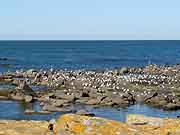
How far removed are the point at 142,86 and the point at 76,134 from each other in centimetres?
4491

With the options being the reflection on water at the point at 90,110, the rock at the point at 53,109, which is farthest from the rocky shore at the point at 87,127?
the rock at the point at 53,109

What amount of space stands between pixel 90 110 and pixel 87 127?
96.8ft

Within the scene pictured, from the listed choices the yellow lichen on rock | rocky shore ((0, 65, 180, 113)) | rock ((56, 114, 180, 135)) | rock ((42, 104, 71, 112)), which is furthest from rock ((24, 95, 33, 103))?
rock ((56, 114, 180, 135))

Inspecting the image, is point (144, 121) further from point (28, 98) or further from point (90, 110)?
point (28, 98)

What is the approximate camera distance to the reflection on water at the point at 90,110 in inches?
1443

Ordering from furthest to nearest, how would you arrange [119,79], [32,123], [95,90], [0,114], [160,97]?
[119,79] → [95,90] → [160,97] → [0,114] → [32,123]

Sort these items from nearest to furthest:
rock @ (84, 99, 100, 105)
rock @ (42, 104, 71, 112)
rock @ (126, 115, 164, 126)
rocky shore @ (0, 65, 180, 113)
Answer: rock @ (126, 115, 164, 126) < rock @ (42, 104, 71, 112) < rock @ (84, 99, 100, 105) < rocky shore @ (0, 65, 180, 113)

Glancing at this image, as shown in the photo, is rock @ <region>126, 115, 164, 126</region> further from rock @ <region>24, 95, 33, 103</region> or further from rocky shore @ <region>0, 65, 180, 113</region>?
rock @ <region>24, 95, 33, 103</region>

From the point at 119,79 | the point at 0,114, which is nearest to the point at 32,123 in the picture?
the point at 0,114

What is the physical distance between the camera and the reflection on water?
36656 mm

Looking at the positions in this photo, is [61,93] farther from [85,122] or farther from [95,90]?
[85,122]

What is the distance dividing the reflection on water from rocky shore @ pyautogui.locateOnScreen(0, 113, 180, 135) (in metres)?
24.8

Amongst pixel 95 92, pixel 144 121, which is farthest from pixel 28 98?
pixel 144 121

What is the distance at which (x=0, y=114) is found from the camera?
124ft
